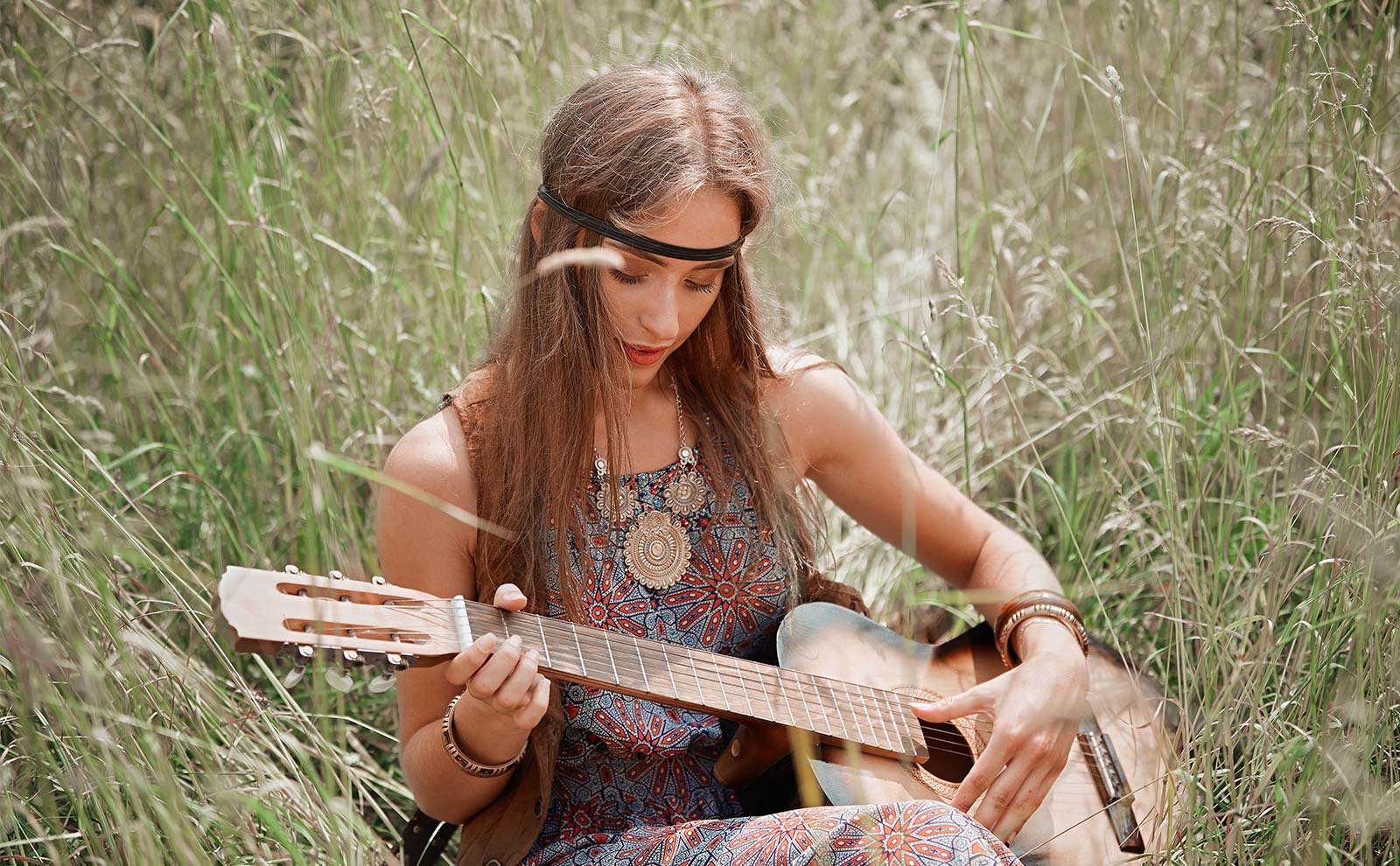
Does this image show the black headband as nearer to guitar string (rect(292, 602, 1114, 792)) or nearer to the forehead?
the forehead

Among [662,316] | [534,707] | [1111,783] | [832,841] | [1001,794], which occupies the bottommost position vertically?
[1111,783]

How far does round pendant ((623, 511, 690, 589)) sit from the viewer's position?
5.29ft

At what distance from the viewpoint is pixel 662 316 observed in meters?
1.47

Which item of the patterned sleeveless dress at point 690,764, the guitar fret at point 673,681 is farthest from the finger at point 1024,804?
the guitar fret at point 673,681

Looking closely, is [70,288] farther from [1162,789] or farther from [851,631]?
[1162,789]

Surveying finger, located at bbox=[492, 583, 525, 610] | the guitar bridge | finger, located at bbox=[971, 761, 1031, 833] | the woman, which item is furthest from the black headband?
the guitar bridge

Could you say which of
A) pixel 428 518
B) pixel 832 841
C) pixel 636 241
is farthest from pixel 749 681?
pixel 636 241

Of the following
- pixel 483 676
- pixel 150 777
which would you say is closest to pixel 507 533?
pixel 483 676

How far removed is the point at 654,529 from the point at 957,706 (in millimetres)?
478

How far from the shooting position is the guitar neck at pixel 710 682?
1.31 m

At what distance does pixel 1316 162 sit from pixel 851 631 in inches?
44.5

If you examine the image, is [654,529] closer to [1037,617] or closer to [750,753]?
[750,753]

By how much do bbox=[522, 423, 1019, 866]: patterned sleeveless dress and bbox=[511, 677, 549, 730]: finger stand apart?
0.29 metres

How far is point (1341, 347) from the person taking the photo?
1648 mm
